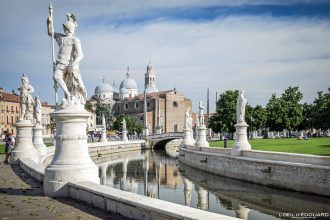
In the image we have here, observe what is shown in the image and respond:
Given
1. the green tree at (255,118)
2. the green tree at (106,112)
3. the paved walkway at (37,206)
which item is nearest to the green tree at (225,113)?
the green tree at (255,118)

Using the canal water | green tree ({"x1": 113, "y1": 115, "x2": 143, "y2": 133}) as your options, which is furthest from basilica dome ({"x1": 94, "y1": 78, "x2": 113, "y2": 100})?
the canal water

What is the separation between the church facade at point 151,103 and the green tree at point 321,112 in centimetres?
3774

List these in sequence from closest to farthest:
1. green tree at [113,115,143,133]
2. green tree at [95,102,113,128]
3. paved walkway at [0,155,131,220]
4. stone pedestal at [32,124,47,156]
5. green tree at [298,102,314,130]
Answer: paved walkway at [0,155,131,220]
stone pedestal at [32,124,47,156]
green tree at [298,102,314,130]
green tree at [113,115,143,133]
green tree at [95,102,113,128]

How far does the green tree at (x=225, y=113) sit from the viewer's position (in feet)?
201

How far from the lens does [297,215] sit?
12406 millimetres

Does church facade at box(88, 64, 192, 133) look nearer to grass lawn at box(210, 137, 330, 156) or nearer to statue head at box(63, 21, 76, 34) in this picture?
grass lawn at box(210, 137, 330, 156)

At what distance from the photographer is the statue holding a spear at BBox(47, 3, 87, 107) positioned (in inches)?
385

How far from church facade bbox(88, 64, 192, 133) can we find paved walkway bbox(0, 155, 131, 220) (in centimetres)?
8448

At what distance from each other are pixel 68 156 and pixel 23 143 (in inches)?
365

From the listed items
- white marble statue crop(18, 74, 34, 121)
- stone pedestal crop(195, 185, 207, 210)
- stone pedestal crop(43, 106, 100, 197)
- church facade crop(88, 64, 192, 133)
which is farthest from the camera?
church facade crop(88, 64, 192, 133)

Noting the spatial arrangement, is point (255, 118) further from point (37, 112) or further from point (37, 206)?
point (37, 206)

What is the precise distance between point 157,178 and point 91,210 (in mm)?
15725

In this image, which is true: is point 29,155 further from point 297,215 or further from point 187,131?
point 187,131

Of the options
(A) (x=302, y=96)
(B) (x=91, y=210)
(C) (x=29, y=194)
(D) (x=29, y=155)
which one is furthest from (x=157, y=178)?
(A) (x=302, y=96)
